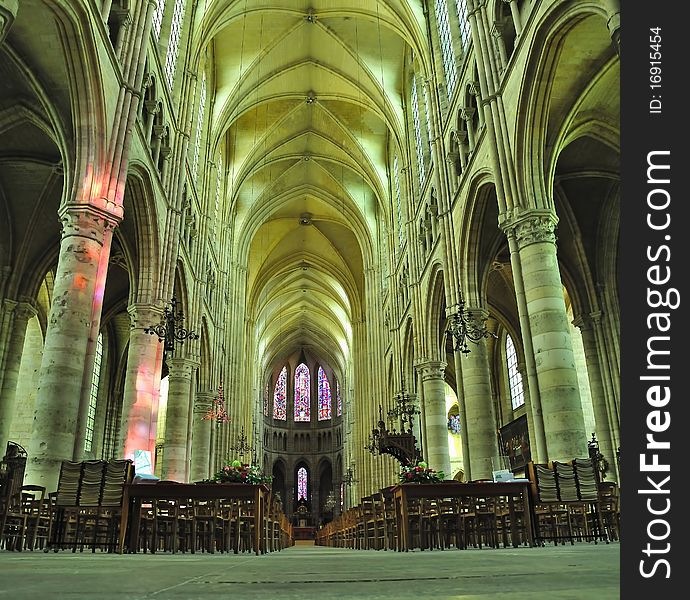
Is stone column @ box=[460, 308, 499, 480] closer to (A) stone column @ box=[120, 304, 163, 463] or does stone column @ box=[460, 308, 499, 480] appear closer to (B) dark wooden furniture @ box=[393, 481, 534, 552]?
(B) dark wooden furniture @ box=[393, 481, 534, 552]

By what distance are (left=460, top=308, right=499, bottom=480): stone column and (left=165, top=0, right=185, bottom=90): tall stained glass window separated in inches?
463

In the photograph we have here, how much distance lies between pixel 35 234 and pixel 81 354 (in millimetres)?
9926

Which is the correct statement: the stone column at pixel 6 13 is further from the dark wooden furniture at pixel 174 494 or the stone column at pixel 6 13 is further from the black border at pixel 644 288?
the black border at pixel 644 288

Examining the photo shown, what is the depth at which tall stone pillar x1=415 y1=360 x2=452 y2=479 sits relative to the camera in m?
19.9

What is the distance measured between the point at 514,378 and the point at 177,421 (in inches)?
619

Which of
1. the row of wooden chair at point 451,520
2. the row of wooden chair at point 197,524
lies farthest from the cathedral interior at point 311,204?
the row of wooden chair at point 451,520

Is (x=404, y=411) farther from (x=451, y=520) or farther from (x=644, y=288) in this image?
(x=644, y=288)

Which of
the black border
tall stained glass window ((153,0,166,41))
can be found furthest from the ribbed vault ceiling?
the black border

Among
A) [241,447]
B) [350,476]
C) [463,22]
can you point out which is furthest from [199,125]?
[350,476]

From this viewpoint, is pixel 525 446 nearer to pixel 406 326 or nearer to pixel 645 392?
pixel 406 326

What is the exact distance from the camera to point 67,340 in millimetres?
9875

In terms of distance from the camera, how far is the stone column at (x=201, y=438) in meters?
23.3

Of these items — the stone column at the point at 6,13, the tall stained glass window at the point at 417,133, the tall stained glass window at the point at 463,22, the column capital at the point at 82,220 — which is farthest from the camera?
the tall stained glass window at the point at 417,133

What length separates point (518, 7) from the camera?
1268 centimetres
